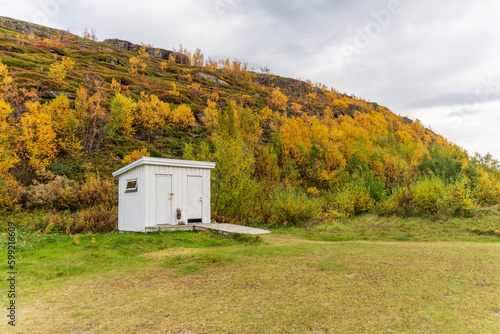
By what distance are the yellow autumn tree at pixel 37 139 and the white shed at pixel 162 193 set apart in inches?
590

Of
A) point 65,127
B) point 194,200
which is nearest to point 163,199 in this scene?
point 194,200

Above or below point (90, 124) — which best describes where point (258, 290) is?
below

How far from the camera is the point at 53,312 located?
377 centimetres

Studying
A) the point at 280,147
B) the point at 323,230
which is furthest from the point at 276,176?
the point at 323,230

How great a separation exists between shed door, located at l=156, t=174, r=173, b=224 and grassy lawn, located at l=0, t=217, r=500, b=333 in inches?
101

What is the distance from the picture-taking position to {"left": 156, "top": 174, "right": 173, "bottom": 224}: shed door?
10.5m

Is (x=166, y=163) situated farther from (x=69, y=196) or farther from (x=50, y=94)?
(x=50, y=94)

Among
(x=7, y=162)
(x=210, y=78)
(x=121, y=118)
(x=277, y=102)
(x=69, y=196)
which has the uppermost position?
(x=210, y=78)

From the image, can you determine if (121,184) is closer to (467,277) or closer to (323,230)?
(323,230)

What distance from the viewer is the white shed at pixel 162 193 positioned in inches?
410

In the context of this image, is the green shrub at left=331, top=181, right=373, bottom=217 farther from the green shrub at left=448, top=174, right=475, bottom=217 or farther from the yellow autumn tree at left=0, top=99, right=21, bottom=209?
the yellow autumn tree at left=0, top=99, right=21, bottom=209

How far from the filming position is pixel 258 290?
4.51 metres

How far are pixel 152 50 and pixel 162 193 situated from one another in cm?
10966

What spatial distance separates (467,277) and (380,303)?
2.48m
